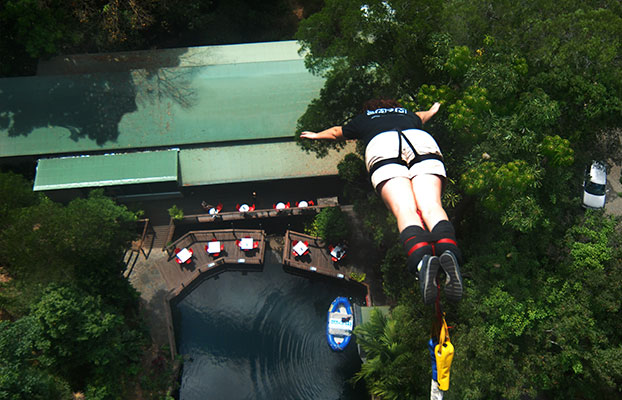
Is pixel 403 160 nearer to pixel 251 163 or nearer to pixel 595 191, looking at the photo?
pixel 251 163

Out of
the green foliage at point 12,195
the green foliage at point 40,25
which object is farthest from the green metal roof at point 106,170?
the green foliage at point 40,25

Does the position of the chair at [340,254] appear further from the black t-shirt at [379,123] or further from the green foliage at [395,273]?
the black t-shirt at [379,123]

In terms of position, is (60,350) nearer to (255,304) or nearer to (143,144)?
(255,304)

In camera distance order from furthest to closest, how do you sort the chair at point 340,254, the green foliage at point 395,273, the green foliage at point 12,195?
the chair at point 340,254, the green foliage at point 395,273, the green foliage at point 12,195

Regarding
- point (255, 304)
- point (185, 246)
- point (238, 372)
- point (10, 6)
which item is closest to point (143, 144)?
point (185, 246)

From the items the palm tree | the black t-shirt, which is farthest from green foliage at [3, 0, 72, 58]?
the palm tree

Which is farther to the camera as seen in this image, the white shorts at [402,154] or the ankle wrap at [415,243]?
the white shorts at [402,154]
